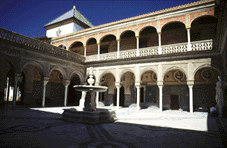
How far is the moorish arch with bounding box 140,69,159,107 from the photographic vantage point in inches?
547

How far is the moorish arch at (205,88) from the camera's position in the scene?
11.7m

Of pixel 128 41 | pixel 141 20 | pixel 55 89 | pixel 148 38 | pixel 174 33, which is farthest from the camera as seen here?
pixel 55 89

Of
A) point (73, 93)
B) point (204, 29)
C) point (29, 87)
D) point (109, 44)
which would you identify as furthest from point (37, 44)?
point (204, 29)

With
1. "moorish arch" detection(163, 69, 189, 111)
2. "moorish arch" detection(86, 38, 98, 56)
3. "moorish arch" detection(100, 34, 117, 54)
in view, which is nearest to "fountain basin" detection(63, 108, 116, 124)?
"moorish arch" detection(163, 69, 189, 111)

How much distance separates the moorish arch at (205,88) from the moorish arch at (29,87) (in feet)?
44.4

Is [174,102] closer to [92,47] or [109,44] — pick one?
[109,44]

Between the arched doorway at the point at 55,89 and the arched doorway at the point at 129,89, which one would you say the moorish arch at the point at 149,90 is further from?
the arched doorway at the point at 55,89

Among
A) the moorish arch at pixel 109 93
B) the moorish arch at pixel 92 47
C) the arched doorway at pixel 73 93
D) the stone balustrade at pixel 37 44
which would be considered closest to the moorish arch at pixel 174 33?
the moorish arch at pixel 109 93

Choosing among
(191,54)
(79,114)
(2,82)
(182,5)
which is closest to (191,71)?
(191,54)

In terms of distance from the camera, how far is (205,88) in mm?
12000

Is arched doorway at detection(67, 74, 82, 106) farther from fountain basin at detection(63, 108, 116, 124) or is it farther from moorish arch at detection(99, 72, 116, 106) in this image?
fountain basin at detection(63, 108, 116, 124)

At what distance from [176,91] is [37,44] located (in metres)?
11.7

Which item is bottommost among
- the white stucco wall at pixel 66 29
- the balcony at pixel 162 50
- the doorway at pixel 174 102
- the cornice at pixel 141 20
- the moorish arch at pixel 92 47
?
the doorway at pixel 174 102

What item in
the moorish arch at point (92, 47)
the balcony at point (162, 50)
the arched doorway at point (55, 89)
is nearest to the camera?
the balcony at point (162, 50)
